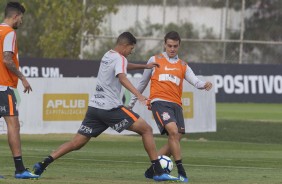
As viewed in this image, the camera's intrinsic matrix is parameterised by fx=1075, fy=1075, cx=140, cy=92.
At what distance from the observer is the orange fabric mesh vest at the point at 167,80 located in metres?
15.0

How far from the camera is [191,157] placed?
20.0 meters

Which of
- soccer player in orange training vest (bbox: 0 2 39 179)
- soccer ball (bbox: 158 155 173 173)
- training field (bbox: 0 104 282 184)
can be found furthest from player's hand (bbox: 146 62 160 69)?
soccer player in orange training vest (bbox: 0 2 39 179)

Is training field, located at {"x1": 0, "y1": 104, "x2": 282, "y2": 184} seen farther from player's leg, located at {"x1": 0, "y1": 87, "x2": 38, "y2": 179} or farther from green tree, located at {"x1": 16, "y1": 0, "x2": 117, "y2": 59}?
green tree, located at {"x1": 16, "y1": 0, "x2": 117, "y2": 59}

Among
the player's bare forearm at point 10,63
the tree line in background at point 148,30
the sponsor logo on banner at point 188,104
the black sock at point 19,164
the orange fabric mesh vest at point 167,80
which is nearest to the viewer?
the player's bare forearm at point 10,63

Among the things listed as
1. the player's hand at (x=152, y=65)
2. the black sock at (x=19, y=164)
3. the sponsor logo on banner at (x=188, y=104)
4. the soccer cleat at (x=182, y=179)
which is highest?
the player's hand at (x=152, y=65)

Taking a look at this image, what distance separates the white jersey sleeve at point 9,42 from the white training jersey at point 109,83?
1.25 meters

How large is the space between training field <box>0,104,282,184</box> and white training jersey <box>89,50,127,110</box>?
102cm

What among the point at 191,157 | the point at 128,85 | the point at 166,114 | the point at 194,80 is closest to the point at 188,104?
the point at 191,157

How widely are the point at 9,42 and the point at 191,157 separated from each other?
6.83 metres

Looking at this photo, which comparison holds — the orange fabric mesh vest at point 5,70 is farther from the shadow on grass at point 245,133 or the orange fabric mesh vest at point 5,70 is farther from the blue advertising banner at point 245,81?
the blue advertising banner at point 245,81

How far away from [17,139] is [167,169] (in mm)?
2074

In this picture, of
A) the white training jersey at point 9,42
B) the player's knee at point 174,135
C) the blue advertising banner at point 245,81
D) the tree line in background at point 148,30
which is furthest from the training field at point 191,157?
the tree line in background at point 148,30

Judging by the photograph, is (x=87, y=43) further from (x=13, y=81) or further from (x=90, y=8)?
(x=13, y=81)

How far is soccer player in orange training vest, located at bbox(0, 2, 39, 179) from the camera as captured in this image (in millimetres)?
13945
